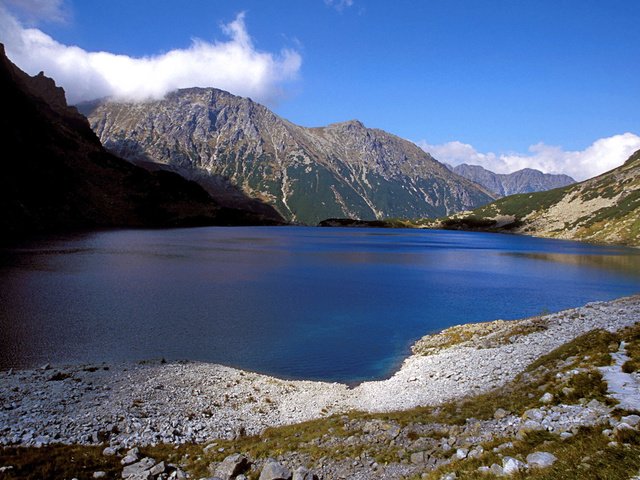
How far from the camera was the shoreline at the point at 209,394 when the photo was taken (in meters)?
23.5

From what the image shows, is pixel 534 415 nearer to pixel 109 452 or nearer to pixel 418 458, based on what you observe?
pixel 418 458

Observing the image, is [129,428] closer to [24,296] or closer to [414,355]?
[414,355]

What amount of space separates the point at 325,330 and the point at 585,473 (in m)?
42.0

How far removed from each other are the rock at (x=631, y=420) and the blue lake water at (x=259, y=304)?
81.2 ft

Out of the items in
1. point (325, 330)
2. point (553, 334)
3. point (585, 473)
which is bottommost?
point (325, 330)

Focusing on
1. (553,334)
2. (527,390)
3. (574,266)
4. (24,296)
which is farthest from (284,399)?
(574,266)

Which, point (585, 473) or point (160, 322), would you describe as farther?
point (160, 322)

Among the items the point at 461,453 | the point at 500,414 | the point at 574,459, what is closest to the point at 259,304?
the point at 500,414

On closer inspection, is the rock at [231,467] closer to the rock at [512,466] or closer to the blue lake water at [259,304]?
the rock at [512,466]

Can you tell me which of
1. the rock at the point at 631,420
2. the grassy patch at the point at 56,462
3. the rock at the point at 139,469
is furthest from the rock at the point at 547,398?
the grassy patch at the point at 56,462

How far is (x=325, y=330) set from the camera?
172ft

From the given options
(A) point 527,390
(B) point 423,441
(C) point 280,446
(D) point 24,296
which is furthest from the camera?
(D) point 24,296

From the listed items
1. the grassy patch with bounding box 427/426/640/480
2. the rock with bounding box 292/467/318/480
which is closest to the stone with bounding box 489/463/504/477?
the grassy patch with bounding box 427/426/640/480

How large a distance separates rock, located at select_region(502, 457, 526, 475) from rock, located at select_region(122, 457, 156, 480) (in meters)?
14.2
